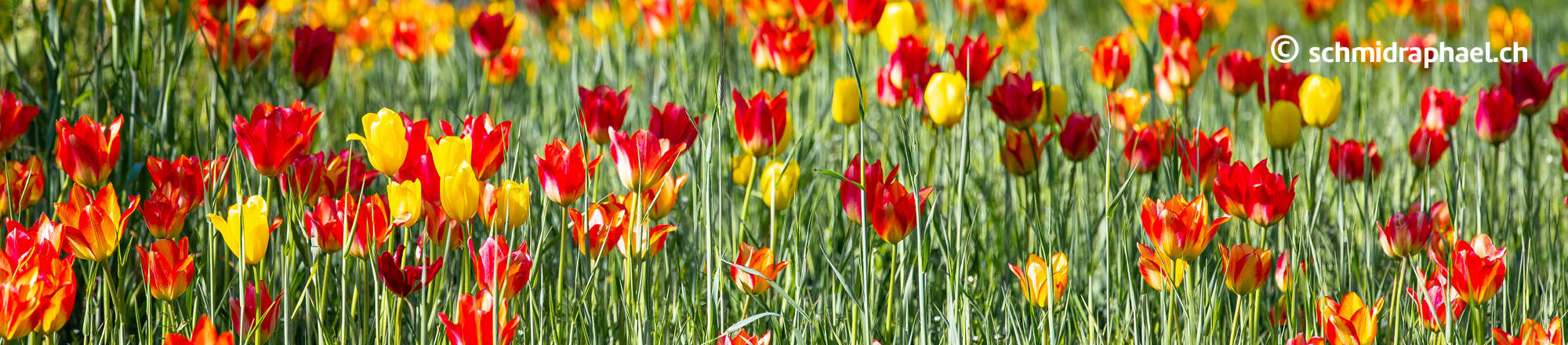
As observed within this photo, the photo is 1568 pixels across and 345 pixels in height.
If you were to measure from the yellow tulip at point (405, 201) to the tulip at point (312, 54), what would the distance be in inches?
28.0

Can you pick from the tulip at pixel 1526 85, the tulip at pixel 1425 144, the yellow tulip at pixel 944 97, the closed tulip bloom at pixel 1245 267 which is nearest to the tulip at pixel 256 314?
the yellow tulip at pixel 944 97

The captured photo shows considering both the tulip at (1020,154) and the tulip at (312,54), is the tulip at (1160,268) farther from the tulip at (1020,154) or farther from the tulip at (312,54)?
the tulip at (312,54)

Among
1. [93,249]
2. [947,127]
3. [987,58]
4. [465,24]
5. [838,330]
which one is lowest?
[838,330]

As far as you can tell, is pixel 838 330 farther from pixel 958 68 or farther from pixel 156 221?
pixel 156 221

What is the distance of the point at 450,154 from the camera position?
1.09 meters

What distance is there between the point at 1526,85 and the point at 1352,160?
31 cm

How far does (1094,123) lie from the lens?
5.41ft

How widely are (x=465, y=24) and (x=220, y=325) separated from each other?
2436 millimetres

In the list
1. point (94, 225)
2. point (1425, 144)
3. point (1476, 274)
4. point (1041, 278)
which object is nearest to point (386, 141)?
point (94, 225)

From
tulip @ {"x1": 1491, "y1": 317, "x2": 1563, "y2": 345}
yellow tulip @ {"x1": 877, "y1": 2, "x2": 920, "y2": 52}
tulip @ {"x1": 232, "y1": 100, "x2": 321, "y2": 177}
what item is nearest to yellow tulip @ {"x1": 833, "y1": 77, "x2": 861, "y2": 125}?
yellow tulip @ {"x1": 877, "y1": 2, "x2": 920, "y2": 52}

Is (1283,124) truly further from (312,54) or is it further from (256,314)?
(312,54)

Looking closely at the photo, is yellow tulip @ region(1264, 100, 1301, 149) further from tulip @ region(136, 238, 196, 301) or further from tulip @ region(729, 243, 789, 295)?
tulip @ region(136, 238, 196, 301)

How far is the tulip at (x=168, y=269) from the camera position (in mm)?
1107

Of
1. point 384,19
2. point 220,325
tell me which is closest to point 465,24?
point 384,19
